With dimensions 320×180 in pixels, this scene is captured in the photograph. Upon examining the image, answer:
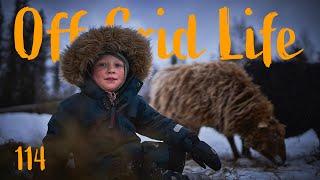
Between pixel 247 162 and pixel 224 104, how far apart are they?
3.06 feet

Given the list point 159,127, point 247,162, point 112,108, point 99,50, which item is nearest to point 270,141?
point 247,162

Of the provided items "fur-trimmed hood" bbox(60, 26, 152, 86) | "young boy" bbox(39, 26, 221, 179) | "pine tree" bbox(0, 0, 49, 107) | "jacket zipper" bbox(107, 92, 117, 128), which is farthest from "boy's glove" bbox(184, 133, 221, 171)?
"pine tree" bbox(0, 0, 49, 107)

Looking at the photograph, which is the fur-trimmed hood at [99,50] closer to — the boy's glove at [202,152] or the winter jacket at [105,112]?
the winter jacket at [105,112]

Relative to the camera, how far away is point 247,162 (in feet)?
15.2

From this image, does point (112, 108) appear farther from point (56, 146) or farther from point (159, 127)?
point (56, 146)

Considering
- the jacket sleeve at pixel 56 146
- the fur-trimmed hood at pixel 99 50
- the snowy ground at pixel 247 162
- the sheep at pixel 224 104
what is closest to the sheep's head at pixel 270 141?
the sheep at pixel 224 104

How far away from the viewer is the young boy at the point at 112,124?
2.22 meters

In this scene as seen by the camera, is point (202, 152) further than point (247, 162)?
No

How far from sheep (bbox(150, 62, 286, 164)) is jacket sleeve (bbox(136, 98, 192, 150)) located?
184 cm

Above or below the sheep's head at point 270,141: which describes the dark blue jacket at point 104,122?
above

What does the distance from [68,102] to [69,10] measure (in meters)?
1.72

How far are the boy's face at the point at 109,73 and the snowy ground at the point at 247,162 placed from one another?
0.73m

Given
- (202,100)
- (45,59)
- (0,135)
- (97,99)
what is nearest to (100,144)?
(97,99)

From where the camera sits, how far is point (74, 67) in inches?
123
